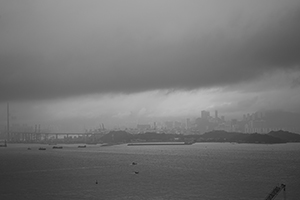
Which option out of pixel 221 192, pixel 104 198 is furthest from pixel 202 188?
pixel 104 198

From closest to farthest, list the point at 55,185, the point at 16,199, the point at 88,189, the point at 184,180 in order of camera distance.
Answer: the point at 16,199
the point at 88,189
the point at 55,185
the point at 184,180

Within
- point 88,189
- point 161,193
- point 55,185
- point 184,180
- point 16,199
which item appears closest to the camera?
point 16,199

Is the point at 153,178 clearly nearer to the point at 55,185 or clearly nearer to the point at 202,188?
the point at 202,188

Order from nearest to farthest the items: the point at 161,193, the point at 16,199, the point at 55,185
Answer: the point at 16,199
the point at 161,193
the point at 55,185

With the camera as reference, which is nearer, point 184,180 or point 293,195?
point 293,195

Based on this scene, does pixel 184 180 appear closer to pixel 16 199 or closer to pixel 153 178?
pixel 153 178

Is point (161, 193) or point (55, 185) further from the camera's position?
point (55, 185)

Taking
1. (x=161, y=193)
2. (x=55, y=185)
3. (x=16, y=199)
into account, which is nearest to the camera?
(x=16, y=199)

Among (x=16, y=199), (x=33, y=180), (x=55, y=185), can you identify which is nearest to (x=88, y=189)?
(x=55, y=185)
